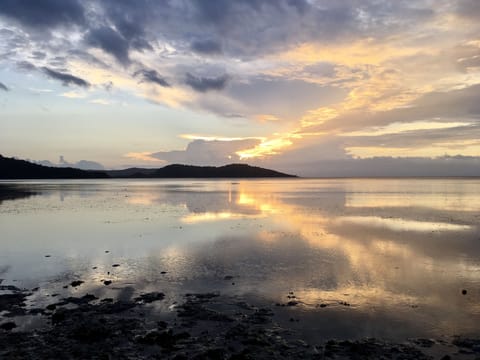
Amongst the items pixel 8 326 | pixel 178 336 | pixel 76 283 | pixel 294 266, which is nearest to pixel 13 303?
pixel 8 326

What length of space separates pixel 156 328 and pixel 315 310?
538cm

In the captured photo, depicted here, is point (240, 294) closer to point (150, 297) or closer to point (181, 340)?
point (150, 297)

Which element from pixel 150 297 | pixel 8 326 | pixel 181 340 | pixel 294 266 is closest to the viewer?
pixel 181 340

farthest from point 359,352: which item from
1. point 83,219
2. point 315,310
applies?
point 83,219

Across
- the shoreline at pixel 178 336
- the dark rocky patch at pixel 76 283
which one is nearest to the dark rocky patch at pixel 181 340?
the shoreline at pixel 178 336

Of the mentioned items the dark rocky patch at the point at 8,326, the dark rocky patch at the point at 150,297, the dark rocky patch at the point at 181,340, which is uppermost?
→ the dark rocky patch at the point at 8,326

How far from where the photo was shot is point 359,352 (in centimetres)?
1019

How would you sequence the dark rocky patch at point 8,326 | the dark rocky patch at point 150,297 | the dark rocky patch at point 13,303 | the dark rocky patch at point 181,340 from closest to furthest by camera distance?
the dark rocky patch at point 181,340 < the dark rocky patch at point 8,326 < the dark rocky patch at point 13,303 < the dark rocky patch at point 150,297

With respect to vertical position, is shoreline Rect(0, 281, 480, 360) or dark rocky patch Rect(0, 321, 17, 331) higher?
dark rocky patch Rect(0, 321, 17, 331)

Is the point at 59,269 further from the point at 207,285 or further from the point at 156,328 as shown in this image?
the point at 156,328

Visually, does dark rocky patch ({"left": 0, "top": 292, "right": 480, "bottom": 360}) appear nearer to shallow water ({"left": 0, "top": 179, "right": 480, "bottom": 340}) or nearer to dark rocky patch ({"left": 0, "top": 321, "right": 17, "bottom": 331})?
dark rocky patch ({"left": 0, "top": 321, "right": 17, "bottom": 331})

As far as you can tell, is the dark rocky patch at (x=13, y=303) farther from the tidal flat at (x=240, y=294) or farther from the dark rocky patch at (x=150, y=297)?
the dark rocky patch at (x=150, y=297)

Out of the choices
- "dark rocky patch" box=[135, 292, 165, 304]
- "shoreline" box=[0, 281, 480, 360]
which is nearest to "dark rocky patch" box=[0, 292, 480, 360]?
"shoreline" box=[0, 281, 480, 360]

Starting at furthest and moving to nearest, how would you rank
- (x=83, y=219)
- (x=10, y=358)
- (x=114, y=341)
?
(x=83, y=219) < (x=114, y=341) < (x=10, y=358)
